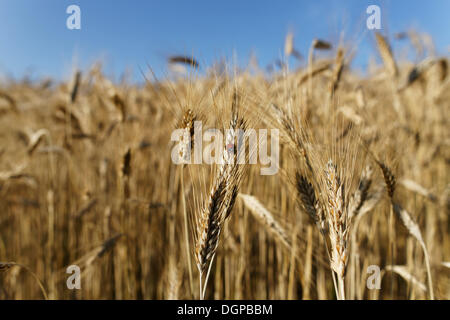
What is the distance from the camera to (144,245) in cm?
151

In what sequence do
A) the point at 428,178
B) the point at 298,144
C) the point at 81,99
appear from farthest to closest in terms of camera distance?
the point at 81,99, the point at 428,178, the point at 298,144

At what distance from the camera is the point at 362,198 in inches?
32.5

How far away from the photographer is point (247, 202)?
91 centimetres

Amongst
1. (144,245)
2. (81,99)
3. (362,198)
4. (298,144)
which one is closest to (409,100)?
(362,198)

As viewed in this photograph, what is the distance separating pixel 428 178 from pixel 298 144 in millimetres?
1929

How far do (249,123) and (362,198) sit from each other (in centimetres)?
44

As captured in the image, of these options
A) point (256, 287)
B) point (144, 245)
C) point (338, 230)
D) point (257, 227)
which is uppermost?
point (338, 230)

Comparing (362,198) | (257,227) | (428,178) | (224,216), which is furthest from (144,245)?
(428,178)

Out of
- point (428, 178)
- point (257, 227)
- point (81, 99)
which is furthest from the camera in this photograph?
point (81, 99)

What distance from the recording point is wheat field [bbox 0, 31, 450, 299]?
700 millimetres

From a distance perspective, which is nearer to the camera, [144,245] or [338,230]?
[338,230]

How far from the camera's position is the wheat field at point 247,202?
70cm

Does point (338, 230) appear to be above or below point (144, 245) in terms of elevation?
above

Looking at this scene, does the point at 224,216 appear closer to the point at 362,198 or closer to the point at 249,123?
the point at 249,123
